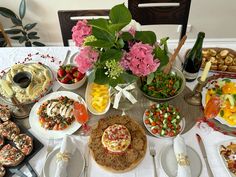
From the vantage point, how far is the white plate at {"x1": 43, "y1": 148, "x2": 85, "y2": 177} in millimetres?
1056

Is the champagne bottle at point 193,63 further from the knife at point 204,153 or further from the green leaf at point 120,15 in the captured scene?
the green leaf at point 120,15

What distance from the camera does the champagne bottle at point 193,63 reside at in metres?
1.32

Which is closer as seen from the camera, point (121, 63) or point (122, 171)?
point (121, 63)

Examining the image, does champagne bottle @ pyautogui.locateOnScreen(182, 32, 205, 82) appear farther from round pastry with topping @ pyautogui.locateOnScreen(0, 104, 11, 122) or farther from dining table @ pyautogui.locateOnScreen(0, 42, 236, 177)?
round pastry with topping @ pyautogui.locateOnScreen(0, 104, 11, 122)

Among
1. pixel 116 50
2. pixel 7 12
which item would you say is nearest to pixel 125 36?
pixel 116 50

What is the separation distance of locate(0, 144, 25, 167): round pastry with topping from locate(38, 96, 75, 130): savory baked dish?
0.16 metres

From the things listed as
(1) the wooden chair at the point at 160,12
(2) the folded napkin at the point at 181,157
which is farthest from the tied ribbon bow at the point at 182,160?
(1) the wooden chair at the point at 160,12

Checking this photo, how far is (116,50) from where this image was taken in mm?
899

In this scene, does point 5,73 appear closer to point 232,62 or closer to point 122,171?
point 122,171

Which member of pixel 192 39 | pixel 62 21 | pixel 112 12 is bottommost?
pixel 192 39

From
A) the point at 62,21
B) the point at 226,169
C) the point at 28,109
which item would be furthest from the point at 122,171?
the point at 62,21

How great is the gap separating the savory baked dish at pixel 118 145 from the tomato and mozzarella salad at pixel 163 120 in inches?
2.9

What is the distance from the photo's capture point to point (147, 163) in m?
1.09

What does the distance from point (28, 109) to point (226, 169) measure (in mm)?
950
